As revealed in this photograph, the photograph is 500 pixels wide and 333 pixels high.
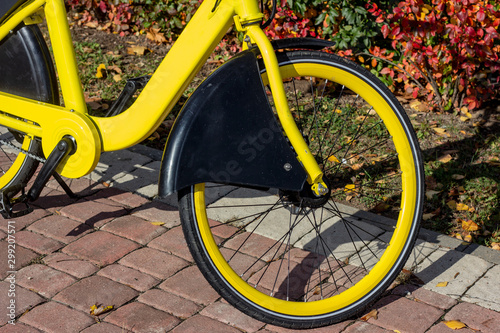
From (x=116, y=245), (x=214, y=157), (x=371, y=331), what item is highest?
(x=214, y=157)

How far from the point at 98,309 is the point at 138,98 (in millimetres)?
966

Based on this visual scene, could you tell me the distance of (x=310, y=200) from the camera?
9.11ft

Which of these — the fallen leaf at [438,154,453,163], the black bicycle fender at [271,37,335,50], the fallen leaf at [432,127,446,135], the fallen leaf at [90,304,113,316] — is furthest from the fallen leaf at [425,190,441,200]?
the fallen leaf at [90,304,113,316]

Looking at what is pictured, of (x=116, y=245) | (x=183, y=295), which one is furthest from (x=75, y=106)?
(x=183, y=295)

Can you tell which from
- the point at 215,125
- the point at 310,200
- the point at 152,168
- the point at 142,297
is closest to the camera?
the point at 215,125

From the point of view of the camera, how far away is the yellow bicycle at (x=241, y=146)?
2588mm

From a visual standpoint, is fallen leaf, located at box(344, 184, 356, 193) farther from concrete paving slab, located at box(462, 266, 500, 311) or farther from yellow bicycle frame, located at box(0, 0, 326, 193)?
yellow bicycle frame, located at box(0, 0, 326, 193)

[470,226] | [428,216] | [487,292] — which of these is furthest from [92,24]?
[487,292]

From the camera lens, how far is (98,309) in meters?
2.94

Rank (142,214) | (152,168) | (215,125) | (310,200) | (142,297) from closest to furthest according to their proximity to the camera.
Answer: (215,125) < (310,200) < (142,297) < (142,214) < (152,168)

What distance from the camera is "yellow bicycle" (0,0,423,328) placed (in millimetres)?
2588

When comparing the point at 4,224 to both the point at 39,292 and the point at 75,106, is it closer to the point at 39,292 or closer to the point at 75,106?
the point at 39,292

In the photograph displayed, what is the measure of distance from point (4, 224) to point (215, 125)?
1711 millimetres
